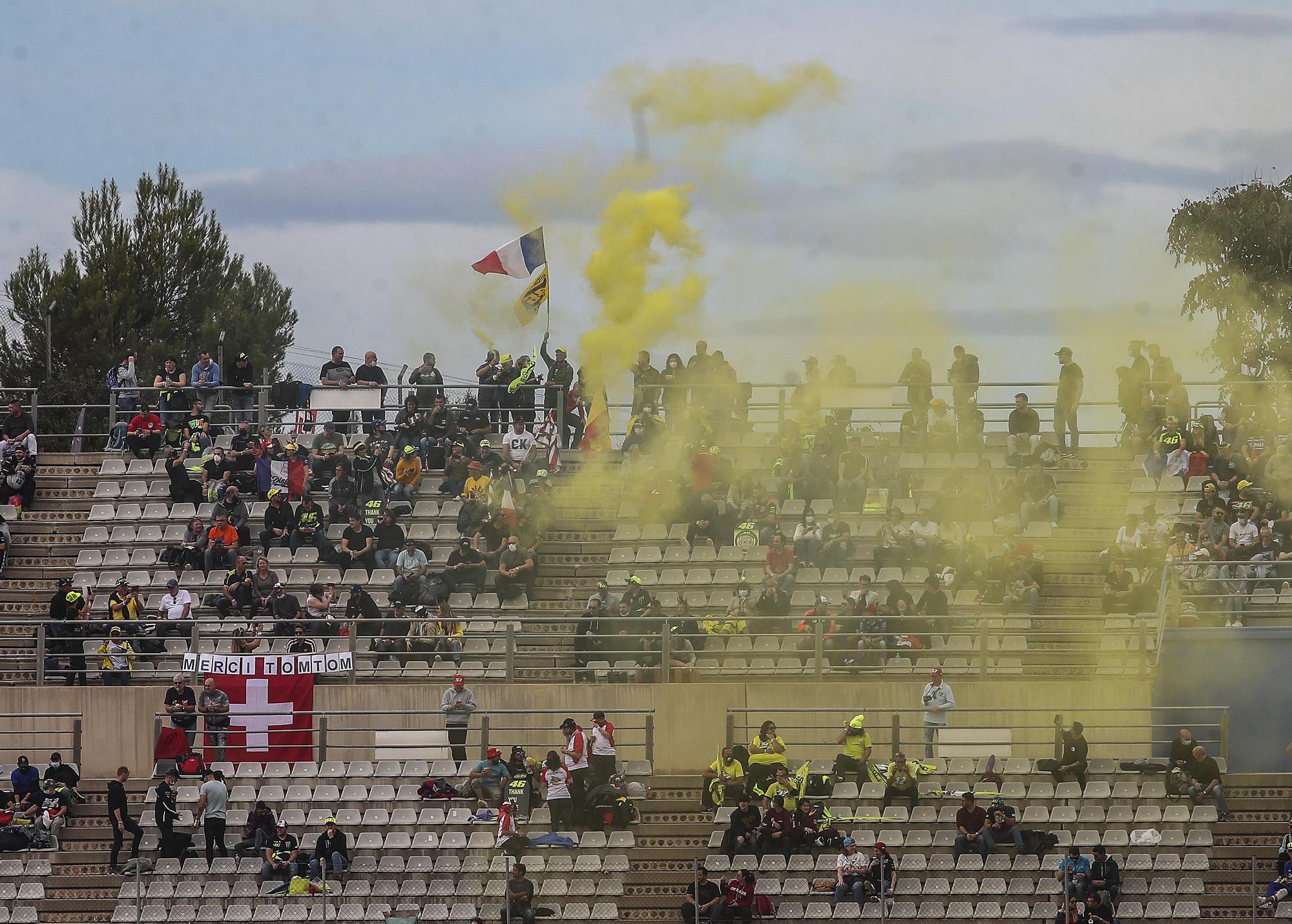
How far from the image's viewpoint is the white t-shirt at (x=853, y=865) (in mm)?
21922

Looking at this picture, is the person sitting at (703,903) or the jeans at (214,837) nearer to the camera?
the person sitting at (703,903)

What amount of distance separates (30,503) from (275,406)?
13.0 ft

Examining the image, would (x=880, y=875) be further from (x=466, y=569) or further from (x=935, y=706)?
(x=466, y=569)

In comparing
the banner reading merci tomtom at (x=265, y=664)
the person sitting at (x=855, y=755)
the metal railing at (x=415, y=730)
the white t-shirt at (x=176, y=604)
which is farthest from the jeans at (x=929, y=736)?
the white t-shirt at (x=176, y=604)

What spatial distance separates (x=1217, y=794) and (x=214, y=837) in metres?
11.2

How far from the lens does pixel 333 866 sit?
74.3 feet

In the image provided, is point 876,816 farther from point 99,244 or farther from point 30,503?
point 99,244

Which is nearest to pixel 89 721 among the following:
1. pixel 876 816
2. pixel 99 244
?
pixel 876 816

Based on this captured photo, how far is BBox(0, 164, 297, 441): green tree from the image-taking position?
56812 millimetres

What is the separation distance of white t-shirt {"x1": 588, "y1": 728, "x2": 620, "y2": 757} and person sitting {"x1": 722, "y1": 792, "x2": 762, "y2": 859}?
189cm

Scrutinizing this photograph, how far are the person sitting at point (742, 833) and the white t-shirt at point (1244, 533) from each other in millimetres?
7434

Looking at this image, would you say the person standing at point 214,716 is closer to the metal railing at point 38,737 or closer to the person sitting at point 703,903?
the metal railing at point 38,737

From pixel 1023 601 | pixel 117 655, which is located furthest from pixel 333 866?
pixel 1023 601

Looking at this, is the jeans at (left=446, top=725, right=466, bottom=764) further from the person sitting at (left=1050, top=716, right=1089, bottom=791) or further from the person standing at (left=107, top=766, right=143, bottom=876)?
the person sitting at (left=1050, top=716, right=1089, bottom=791)
